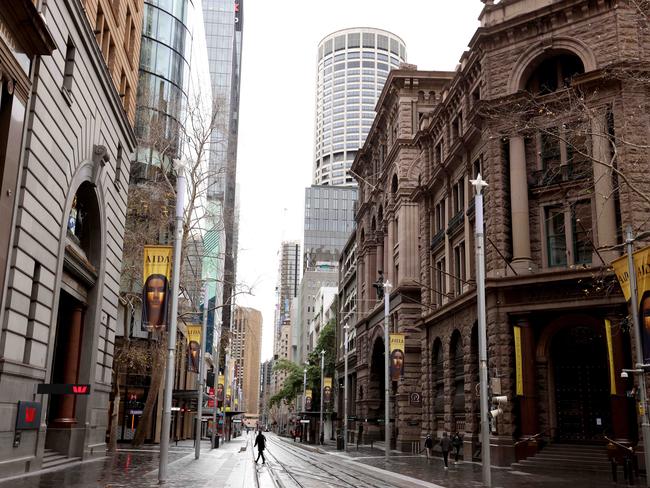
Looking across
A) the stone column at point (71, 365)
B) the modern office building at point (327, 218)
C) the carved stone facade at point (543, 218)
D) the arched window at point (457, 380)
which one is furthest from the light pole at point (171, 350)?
the modern office building at point (327, 218)

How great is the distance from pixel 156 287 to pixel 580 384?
21.5m

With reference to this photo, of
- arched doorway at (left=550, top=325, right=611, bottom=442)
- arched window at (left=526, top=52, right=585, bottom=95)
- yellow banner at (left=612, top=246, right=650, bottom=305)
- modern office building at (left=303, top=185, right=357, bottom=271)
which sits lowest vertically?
arched doorway at (left=550, top=325, right=611, bottom=442)

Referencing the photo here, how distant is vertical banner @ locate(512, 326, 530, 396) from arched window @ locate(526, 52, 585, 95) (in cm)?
1213

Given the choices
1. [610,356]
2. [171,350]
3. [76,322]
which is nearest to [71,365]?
[76,322]

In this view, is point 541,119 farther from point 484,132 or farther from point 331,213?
point 331,213

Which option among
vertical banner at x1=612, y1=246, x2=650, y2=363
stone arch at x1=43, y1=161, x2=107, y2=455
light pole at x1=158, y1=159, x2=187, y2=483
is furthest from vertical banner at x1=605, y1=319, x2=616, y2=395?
stone arch at x1=43, y1=161, x2=107, y2=455

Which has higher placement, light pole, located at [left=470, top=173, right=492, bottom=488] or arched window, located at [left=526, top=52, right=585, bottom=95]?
arched window, located at [left=526, top=52, right=585, bottom=95]

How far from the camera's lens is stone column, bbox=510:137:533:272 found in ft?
111

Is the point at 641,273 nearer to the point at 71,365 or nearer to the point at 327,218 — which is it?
the point at 71,365

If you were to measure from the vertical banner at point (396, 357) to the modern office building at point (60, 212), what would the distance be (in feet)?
52.2

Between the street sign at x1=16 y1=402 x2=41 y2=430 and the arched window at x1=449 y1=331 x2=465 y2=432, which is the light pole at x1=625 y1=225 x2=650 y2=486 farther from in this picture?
the arched window at x1=449 y1=331 x2=465 y2=432

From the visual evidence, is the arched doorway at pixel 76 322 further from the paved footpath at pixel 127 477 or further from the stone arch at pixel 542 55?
the stone arch at pixel 542 55

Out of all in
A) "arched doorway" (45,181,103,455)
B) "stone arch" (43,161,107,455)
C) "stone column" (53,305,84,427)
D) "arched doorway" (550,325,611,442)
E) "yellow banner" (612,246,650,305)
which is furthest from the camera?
"arched doorway" (550,325,611,442)

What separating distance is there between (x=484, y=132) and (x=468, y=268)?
7824 mm
